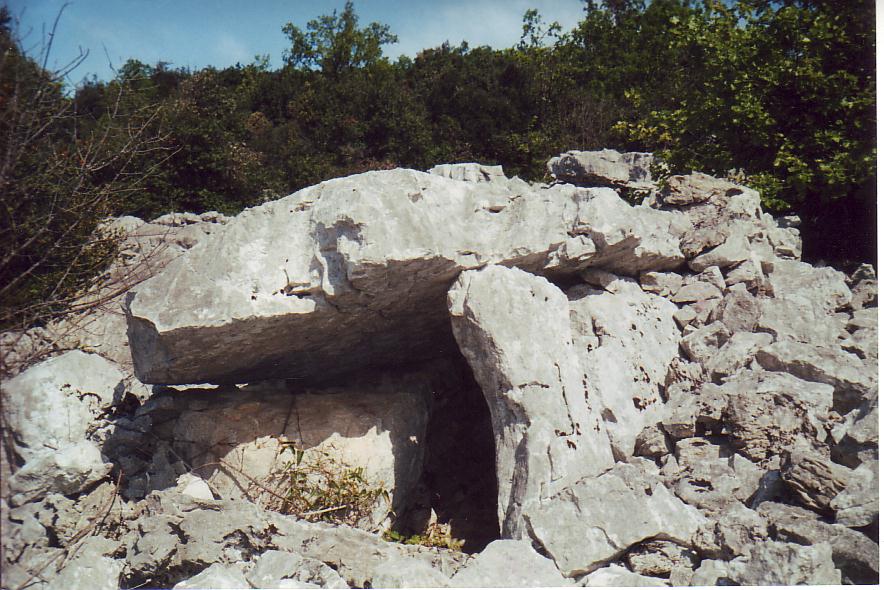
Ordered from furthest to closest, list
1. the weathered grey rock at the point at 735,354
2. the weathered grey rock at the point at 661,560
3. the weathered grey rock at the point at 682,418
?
the weathered grey rock at the point at 735,354
the weathered grey rock at the point at 682,418
the weathered grey rock at the point at 661,560

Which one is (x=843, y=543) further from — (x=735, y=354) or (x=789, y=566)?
(x=735, y=354)

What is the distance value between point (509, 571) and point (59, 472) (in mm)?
3213

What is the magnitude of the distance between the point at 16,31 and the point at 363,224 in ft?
10.9

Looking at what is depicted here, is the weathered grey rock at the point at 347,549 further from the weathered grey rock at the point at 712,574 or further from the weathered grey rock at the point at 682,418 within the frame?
the weathered grey rock at the point at 682,418

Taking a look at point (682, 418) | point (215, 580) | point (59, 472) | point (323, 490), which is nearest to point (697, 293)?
point (682, 418)

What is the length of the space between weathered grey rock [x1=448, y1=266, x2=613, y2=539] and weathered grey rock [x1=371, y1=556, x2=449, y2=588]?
732mm

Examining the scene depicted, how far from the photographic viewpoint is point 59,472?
5664 millimetres

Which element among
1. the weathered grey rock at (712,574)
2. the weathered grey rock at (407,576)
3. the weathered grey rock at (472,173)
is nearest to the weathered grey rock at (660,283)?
the weathered grey rock at (472,173)

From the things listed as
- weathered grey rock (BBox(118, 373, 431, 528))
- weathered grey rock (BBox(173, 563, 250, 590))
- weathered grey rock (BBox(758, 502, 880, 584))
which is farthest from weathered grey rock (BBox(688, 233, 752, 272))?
weathered grey rock (BBox(173, 563, 250, 590))

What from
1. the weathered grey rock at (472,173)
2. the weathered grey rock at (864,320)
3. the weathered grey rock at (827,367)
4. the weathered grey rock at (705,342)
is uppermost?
the weathered grey rock at (472,173)

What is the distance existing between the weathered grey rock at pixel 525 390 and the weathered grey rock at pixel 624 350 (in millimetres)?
143

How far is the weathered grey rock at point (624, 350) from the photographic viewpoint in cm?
590

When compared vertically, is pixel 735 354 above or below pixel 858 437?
above

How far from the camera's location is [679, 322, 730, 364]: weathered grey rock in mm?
6316
